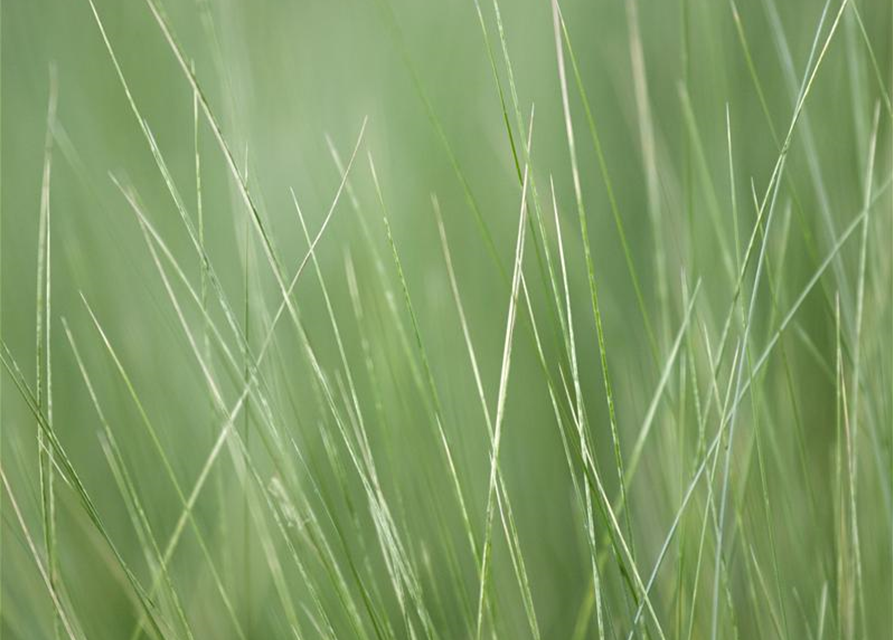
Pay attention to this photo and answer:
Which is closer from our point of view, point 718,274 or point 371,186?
point 718,274

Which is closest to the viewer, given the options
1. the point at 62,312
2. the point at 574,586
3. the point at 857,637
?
the point at 857,637

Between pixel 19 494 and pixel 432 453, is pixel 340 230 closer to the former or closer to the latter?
pixel 432 453

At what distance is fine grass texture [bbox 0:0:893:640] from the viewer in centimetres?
75

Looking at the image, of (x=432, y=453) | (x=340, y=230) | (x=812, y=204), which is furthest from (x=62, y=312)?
(x=812, y=204)

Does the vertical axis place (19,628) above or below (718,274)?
below

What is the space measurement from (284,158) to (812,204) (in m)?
0.50

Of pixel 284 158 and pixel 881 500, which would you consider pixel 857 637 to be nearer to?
pixel 881 500

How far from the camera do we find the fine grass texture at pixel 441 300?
75 centimetres

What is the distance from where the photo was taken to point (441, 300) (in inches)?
36.9

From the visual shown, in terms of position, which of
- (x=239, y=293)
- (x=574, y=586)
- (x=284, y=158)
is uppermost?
(x=284, y=158)

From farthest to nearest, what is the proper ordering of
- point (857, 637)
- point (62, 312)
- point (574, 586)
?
point (62, 312) → point (574, 586) → point (857, 637)

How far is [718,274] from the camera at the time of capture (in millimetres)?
906

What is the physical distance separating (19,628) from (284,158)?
50 cm

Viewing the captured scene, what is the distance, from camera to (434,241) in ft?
3.23
